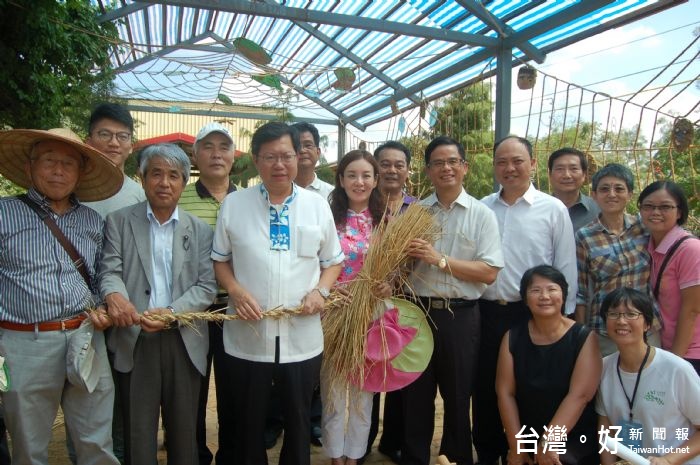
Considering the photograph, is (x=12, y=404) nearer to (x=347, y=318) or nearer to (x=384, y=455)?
(x=347, y=318)

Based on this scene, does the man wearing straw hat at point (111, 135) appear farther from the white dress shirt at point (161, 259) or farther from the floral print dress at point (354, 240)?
the floral print dress at point (354, 240)

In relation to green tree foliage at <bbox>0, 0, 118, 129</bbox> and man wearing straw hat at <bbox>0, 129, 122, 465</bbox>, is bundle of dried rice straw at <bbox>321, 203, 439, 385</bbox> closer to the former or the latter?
man wearing straw hat at <bbox>0, 129, 122, 465</bbox>

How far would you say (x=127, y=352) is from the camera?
203 cm

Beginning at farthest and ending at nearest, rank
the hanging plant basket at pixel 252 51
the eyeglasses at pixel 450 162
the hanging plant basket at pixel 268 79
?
1. the hanging plant basket at pixel 268 79
2. the hanging plant basket at pixel 252 51
3. the eyeglasses at pixel 450 162

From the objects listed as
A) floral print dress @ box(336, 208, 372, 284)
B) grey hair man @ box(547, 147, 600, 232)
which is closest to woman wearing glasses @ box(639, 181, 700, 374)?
grey hair man @ box(547, 147, 600, 232)

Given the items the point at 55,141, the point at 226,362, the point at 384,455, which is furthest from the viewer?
the point at 384,455

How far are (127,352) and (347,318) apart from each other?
0.91m

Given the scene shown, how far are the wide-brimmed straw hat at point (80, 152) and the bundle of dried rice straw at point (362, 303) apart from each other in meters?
1.07

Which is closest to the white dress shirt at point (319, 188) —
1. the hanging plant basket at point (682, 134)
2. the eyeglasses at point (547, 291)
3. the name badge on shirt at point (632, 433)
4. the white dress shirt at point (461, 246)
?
the white dress shirt at point (461, 246)

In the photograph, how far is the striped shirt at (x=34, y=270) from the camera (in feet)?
6.15

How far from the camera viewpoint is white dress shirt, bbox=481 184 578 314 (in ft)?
8.11

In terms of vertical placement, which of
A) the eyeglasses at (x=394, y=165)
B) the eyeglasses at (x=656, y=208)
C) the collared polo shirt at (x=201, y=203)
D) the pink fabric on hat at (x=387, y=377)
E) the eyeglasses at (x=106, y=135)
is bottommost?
the pink fabric on hat at (x=387, y=377)

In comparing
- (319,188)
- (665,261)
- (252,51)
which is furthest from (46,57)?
(665,261)

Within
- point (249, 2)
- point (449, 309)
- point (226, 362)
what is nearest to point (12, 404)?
point (226, 362)
